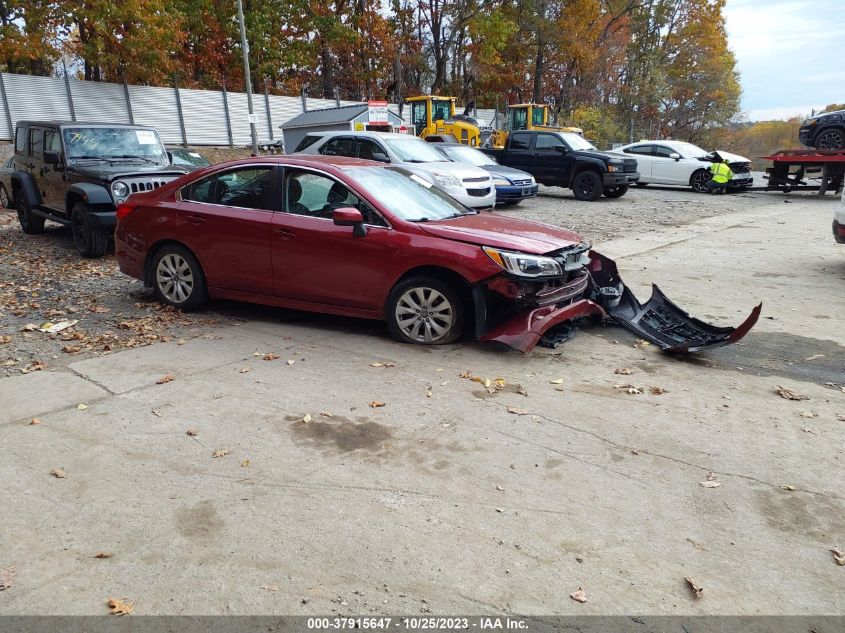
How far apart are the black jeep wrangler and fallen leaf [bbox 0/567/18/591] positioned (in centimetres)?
737

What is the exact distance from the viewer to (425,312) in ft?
19.4

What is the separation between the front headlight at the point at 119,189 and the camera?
9430 mm

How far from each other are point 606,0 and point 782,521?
163ft

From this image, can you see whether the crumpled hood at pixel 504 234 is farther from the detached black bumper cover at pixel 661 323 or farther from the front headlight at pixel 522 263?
the detached black bumper cover at pixel 661 323

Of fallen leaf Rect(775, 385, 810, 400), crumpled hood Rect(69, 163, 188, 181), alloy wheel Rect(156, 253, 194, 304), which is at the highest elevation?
crumpled hood Rect(69, 163, 188, 181)

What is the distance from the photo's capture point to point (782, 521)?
3344mm

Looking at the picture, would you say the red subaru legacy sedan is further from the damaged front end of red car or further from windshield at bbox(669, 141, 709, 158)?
windshield at bbox(669, 141, 709, 158)

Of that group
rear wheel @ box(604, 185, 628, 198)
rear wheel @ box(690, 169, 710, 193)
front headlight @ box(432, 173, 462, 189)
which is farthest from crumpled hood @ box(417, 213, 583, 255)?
rear wheel @ box(690, 169, 710, 193)

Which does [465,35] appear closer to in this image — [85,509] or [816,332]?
[816,332]

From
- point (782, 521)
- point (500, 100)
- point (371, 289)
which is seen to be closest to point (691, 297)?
point (371, 289)

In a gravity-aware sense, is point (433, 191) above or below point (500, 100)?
below

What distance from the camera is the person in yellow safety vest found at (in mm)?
20844

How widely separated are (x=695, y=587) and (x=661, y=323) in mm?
3885

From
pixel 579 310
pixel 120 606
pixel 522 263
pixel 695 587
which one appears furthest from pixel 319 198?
pixel 695 587
